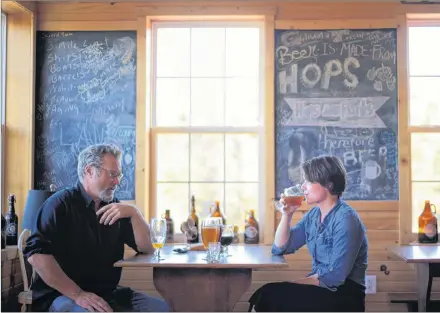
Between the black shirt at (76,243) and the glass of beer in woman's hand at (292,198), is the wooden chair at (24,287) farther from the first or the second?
the glass of beer in woman's hand at (292,198)

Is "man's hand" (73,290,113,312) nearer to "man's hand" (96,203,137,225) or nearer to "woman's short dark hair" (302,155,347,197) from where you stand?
"man's hand" (96,203,137,225)

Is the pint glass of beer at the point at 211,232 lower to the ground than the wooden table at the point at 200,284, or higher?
higher

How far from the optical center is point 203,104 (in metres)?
4.28

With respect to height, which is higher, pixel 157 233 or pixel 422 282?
pixel 157 233

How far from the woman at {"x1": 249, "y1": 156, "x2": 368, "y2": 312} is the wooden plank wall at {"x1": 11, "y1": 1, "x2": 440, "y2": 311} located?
112 cm

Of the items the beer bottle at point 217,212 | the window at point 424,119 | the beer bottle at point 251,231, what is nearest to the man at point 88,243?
the beer bottle at point 217,212

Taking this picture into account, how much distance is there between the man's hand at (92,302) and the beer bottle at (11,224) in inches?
56.1

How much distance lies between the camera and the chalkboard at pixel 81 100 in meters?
4.15

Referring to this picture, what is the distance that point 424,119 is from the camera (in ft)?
13.7

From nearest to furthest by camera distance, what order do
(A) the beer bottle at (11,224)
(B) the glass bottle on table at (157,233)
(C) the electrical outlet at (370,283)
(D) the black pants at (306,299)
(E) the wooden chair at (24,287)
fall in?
(D) the black pants at (306,299) < (B) the glass bottle on table at (157,233) < (E) the wooden chair at (24,287) < (A) the beer bottle at (11,224) < (C) the electrical outlet at (370,283)

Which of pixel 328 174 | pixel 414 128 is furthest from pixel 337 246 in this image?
pixel 414 128

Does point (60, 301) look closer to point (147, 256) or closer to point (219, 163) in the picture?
point (147, 256)

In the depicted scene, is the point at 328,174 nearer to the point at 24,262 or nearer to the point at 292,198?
the point at 292,198

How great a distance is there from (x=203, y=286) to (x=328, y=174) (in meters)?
0.86
